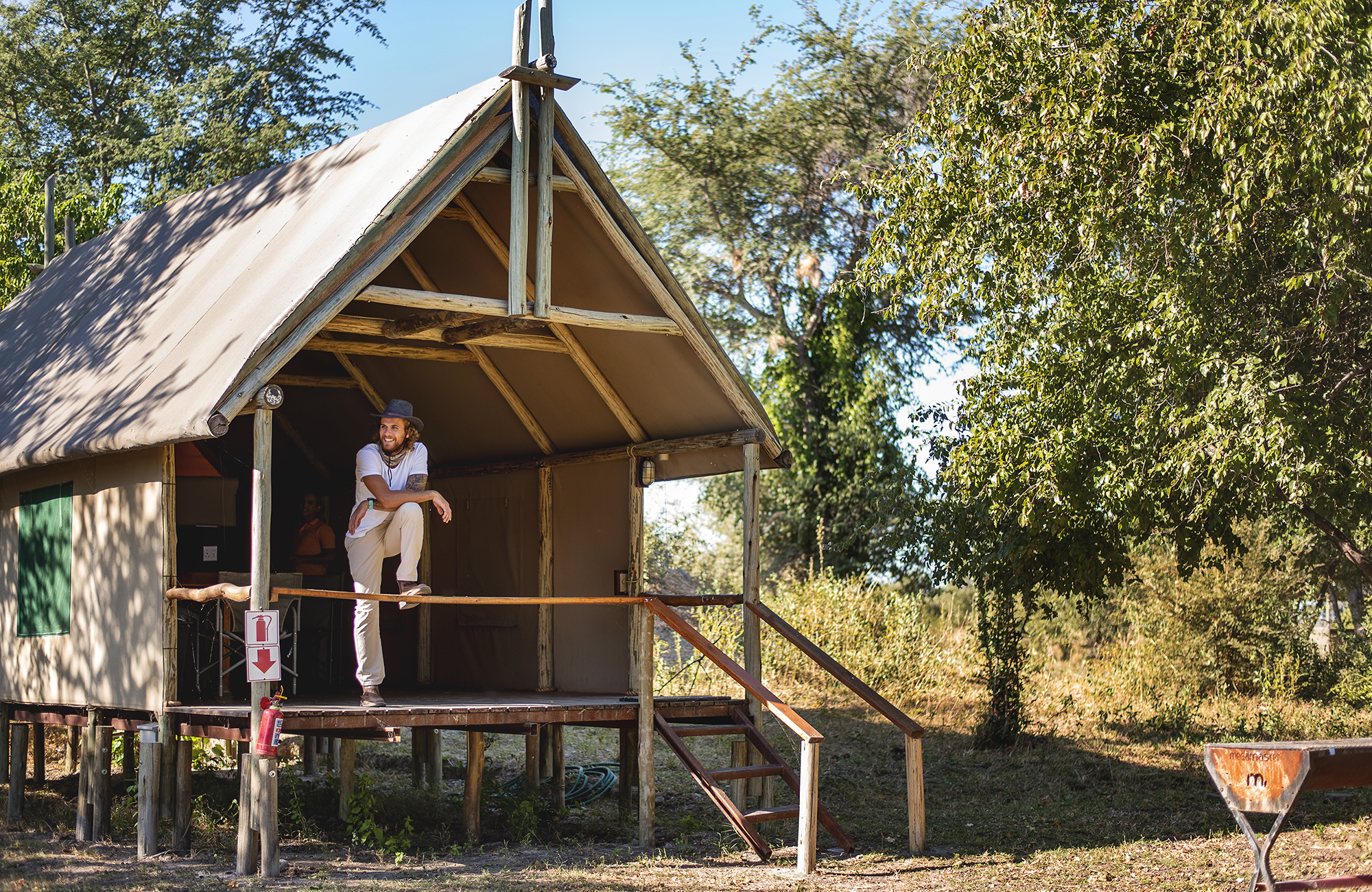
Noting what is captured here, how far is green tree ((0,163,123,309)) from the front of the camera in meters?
18.0

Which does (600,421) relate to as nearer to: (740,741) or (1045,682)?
(740,741)

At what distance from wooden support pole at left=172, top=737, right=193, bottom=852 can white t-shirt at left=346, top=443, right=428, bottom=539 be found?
5.40 feet

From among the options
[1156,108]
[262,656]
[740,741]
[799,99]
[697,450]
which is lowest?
[740,741]

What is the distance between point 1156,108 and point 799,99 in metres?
16.7

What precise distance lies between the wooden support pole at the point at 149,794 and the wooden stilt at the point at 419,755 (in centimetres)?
358

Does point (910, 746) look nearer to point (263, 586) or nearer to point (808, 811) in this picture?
point (808, 811)

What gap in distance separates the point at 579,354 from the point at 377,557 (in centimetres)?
237

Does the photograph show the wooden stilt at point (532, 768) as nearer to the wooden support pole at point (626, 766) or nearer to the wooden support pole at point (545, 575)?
the wooden support pole at point (545, 575)

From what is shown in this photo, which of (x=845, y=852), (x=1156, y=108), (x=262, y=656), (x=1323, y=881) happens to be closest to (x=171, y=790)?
(x=262, y=656)

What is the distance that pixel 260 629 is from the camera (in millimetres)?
7445

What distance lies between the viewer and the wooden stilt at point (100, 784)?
9078 mm

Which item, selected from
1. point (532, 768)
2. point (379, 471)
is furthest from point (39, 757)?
point (379, 471)

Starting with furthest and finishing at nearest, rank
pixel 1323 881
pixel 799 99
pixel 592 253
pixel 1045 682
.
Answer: pixel 799 99, pixel 1045 682, pixel 592 253, pixel 1323 881

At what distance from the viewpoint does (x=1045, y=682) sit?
18.2 meters
